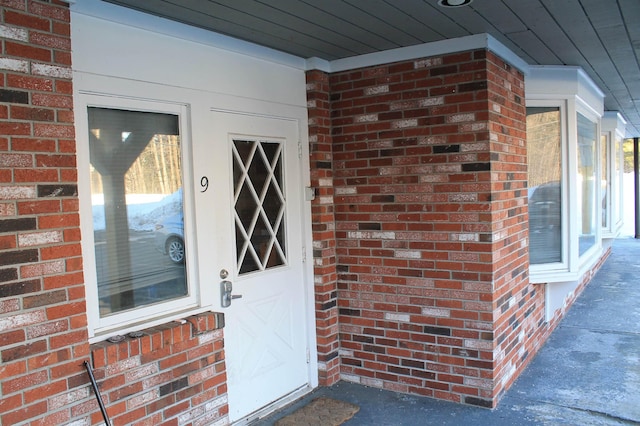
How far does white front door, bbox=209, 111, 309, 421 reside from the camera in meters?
3.63

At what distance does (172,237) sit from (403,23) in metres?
2.06

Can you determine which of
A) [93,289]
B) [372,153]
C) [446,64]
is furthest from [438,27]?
[93,289]

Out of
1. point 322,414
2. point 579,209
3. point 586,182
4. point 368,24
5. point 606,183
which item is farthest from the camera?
point 606,183

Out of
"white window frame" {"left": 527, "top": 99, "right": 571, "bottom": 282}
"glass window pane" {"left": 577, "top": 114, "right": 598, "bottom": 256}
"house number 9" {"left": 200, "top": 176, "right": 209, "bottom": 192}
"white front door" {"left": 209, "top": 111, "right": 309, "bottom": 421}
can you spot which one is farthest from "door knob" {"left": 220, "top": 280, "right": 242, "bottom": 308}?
"glass window pane" {"left": 577, "top": 114, "right": 598, "bottom": 256}

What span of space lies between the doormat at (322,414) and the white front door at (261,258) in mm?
226

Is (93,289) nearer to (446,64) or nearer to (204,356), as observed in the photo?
(204,356)

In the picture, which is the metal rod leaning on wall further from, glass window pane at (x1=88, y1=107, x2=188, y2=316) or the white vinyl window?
the white vinyl window

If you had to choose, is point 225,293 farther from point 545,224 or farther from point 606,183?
point 606,183

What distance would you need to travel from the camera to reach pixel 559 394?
13.3 feet

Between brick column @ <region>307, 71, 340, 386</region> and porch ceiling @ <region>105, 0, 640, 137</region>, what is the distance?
1.31 ft

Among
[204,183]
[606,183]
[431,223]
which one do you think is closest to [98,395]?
[204,183]

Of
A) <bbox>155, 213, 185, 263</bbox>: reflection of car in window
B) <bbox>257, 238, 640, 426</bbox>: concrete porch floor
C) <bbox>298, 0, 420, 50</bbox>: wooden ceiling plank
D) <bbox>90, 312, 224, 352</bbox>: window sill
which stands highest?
<bbox>298, 0, 420, 50</bbox>: wooden ceiling plank

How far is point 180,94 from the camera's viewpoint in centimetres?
327

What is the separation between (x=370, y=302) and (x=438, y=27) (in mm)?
2237
